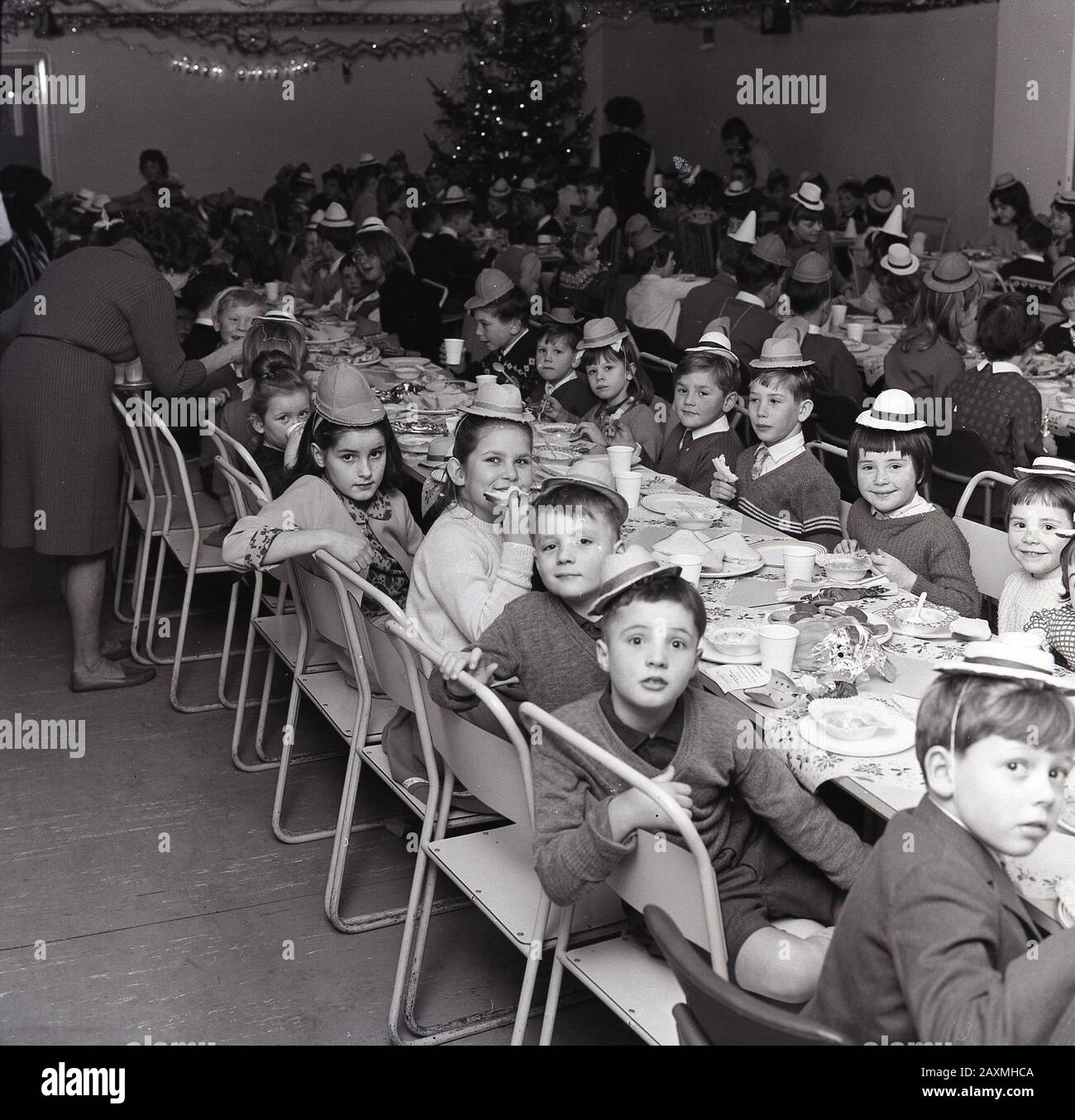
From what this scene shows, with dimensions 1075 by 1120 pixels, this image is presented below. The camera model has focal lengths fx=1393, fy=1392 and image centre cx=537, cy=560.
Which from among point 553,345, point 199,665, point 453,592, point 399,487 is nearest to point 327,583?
point 453,592

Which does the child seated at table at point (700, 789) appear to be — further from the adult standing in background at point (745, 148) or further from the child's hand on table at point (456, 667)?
the adult standing in background at point (745, 148)

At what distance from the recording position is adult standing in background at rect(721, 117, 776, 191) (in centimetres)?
1195

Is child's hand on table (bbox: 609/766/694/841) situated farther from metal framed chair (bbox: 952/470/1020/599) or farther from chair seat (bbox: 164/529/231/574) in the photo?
chair seat (bbox: 164/529/231/574)

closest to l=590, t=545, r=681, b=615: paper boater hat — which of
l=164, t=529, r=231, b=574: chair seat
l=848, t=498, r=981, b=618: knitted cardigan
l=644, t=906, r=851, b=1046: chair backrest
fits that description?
l=644, t=906, r=851, b=1046: chair backrest

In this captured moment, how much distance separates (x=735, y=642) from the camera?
261 cm

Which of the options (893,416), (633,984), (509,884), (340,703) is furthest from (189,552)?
(633,984)

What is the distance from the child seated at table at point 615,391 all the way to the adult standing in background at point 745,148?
7.53m

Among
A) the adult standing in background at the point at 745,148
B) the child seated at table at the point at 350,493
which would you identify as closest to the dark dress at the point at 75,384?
the child seated at table at the point at 350,493

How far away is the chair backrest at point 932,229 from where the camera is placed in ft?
32.5

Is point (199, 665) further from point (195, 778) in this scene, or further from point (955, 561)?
point (955, 561)

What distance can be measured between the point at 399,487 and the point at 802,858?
1.68m

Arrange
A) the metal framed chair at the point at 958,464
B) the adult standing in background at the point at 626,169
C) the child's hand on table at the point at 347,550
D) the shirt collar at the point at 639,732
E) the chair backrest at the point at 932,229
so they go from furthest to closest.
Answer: the chair backrest at the point at 932,229 < the adult standing in background at the point at 626,169 < the metal framed chair at the point at 958,464 < the child's hand on table at the point at 347,550 < the shirt collar at the point at 639,732

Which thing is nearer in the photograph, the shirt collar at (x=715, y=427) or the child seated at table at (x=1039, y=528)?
the child seated at table at (x=1039, y=528)
